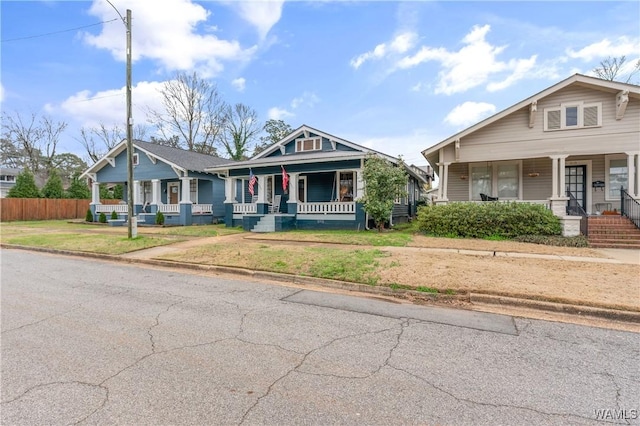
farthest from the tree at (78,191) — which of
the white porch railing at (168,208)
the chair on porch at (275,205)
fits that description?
the chair on porch at (275,205)

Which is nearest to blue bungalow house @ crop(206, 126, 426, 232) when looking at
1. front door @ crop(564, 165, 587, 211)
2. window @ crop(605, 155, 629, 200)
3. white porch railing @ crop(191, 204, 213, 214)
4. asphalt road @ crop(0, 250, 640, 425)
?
white porch railing @ crop(191, 204, 213, 214)

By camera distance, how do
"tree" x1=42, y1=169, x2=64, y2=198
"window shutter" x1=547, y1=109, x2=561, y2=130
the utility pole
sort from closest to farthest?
the utility pole, "window shutter" x1=547, y1=109, x2=561, y2=130, "tree" x1=42, y1=169, x2=64, y2=198

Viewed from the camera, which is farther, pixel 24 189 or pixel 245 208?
pixel 24 189

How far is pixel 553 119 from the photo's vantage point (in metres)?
13.2

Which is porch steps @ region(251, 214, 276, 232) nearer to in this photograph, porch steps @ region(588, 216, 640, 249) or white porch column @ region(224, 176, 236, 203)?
white porch column @ region(224, 176, 236, 203)

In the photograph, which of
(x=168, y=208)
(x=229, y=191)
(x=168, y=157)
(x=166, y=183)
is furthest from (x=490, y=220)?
(x=166, y=183)

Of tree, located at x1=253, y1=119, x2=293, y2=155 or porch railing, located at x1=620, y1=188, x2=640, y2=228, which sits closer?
porch railing, located at x1=620, y1=188, x2=640, y2=228

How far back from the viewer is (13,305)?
528cm

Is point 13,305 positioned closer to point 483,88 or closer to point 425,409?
point 425,409

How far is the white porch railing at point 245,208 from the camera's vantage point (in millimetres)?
17875

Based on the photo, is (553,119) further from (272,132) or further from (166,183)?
(272,132)

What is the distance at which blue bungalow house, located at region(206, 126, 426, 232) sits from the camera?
15570 millimetres

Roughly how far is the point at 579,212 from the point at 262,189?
46.8ft

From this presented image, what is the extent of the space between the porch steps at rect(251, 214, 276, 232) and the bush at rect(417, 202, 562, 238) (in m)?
7.17
